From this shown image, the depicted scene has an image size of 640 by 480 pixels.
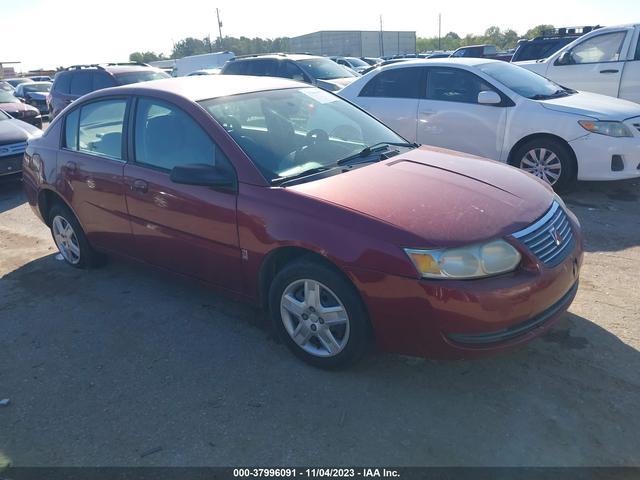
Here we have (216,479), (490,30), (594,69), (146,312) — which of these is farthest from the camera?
(490,30)

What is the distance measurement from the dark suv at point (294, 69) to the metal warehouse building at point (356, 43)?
5621cm

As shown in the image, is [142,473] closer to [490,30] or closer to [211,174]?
[211,174]

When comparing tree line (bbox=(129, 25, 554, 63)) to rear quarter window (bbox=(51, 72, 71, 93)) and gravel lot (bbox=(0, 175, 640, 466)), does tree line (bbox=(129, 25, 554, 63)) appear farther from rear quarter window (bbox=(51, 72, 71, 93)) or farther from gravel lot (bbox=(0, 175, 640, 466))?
gravel lot (bbox=(0, 175, 640, 466))

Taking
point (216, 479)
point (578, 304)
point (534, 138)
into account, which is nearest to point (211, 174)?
point (216, 479)

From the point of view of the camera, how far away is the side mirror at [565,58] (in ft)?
30.0

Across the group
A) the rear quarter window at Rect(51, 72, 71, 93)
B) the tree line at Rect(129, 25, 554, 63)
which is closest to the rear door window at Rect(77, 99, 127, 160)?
the rear quarter window at Rect(51, 72, 71, 93)

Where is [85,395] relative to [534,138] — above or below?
below

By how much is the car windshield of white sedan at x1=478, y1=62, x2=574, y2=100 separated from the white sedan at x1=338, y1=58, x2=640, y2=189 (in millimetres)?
13

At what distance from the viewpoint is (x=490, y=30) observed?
78375 mm

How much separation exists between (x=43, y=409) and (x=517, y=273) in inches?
108

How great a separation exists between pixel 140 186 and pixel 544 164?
475 cm

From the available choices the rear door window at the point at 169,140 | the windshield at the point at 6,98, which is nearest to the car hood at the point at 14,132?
the windshield at the point at 6,98

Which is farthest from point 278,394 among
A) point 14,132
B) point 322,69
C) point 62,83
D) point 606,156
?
point 62,83

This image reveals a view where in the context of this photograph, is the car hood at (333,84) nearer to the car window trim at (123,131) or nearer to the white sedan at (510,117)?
the white sedan at (510,117)
